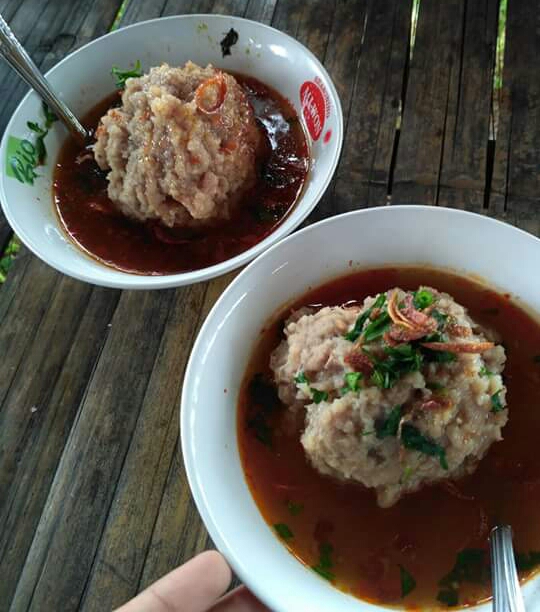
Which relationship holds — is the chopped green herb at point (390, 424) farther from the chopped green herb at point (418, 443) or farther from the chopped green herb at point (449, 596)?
the chopped green herb at point (449, 596)

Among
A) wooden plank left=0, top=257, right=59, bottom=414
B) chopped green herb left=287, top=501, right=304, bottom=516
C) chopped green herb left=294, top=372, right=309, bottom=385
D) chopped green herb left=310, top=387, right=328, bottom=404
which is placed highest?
wooden plank left=0, top=257, right=59, bottom=414

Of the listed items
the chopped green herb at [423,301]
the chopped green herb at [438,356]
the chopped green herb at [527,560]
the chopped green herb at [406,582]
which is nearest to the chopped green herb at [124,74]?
the chopped green herb at [423,301]

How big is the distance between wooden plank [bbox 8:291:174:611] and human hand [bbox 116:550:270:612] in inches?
17.0

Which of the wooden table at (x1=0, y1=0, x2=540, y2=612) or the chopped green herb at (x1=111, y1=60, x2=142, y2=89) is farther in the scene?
the chopped green herb at (x1=111, y1=60, x2=142, y2=89)

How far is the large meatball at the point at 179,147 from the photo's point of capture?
198 centimetres

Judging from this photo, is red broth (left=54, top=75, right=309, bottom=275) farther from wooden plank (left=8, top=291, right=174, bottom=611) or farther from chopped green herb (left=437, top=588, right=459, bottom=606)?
chopped green herb (left=437, top=588, right=459, bottom=606)

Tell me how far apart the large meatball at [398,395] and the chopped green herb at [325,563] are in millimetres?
185

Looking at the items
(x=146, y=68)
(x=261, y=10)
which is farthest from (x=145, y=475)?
(x=261, y=10)

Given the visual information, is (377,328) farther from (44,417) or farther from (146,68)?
(146,68)

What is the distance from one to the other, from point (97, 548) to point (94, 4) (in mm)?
2379

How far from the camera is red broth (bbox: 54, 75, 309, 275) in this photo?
2.09m

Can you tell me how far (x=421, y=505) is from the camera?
1646 mm

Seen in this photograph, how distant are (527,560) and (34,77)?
6.83ft

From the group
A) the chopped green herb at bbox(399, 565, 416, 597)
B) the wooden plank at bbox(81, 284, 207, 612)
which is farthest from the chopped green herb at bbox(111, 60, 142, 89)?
the chopped green herb at bbox(399, 565, 416, 597)
